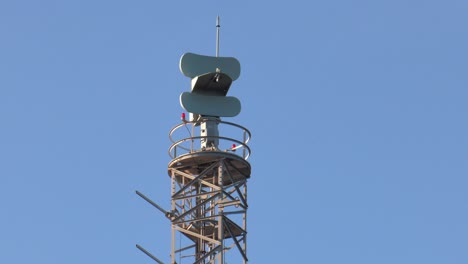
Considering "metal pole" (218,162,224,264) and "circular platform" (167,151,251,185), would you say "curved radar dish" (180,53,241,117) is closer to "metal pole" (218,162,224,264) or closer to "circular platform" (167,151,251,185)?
"circular platform" (167,151,251,185)

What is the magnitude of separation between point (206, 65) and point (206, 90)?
1.65 meters

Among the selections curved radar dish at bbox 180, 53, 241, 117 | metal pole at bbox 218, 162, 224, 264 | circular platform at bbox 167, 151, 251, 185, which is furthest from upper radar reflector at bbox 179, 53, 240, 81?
metal pole at bbox 218, 162, 224, 264

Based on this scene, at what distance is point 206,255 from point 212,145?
629cm

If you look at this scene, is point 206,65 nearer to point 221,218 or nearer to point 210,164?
point 210,164

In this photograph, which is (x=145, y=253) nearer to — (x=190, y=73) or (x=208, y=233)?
(x=208, y=233)

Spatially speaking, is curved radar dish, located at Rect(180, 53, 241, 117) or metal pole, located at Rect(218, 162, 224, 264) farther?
curved radar dish, located at Rect(180, 53, 241, 117)

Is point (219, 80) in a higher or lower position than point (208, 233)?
higher

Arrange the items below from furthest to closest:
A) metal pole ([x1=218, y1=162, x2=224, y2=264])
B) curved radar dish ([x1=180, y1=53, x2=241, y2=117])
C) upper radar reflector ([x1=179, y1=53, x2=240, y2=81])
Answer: upper radar reflector ([x1=179, y1=53, x2=240, y2=81]) < curved radar dish ([x1=180, y1=53, x2=241, y2=117]) < metal pole ([x1=218, y1=162, x2=224, y2=264])

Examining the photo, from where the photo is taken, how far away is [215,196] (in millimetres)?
109312

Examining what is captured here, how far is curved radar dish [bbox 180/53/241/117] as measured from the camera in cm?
11244

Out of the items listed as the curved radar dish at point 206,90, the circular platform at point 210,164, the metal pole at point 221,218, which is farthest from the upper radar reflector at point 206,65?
the metal pole at point 221,218

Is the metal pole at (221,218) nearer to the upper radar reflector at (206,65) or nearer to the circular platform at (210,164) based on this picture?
the circular platform at (210,164)

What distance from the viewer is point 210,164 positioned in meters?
111

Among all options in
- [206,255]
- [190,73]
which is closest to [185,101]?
[190,73]
